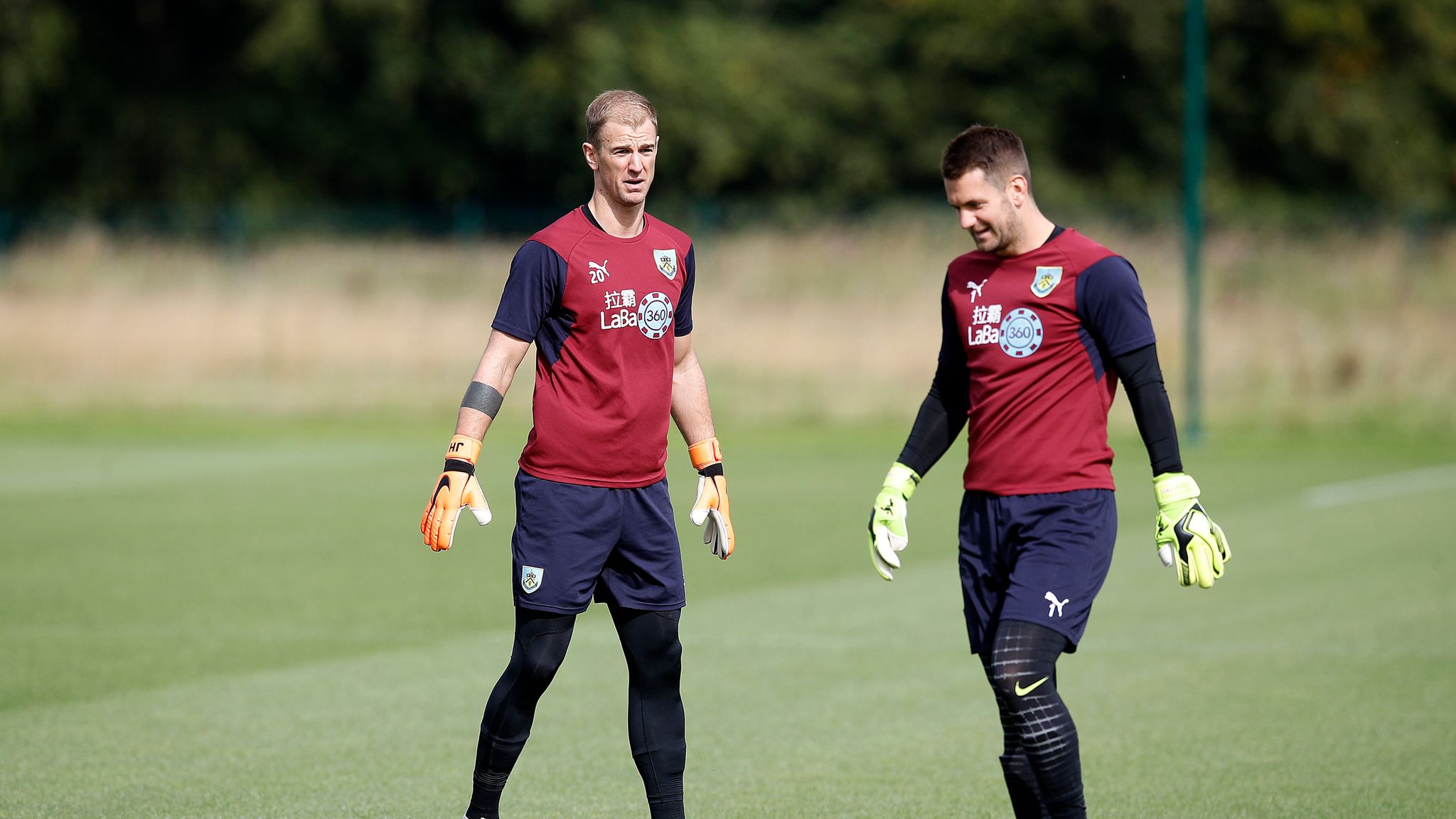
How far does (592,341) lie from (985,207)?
1.18m

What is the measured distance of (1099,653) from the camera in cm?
879

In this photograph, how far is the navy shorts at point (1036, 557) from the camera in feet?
16.1

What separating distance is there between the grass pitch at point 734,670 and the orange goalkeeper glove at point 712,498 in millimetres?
1066

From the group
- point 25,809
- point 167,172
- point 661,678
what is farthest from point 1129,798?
point 167,172

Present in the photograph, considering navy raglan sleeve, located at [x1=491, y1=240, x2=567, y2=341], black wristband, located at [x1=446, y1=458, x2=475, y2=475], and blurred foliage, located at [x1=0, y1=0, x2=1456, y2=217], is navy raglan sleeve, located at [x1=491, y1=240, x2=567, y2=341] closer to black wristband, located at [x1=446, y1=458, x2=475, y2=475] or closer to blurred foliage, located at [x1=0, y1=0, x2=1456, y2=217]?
black wristband, located at [x1=446, y1=458, x2=475, y2=475]

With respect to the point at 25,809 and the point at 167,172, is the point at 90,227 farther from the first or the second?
the point at 25,809

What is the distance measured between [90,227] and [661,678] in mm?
26703

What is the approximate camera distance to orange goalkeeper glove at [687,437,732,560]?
5.48m

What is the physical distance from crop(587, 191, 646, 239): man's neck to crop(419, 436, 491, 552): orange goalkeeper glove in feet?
2.41

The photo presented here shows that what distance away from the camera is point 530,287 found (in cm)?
502

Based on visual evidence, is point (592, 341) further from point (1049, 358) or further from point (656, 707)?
point (1049, 358)

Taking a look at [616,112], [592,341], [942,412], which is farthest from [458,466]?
[942,412]

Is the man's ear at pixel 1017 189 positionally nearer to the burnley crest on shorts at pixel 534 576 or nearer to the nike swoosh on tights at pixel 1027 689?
the nike swoosh on tights at pixel 1027 689

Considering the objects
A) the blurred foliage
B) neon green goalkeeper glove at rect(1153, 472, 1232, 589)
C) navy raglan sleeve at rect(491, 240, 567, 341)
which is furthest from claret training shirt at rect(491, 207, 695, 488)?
the blurred foliage
